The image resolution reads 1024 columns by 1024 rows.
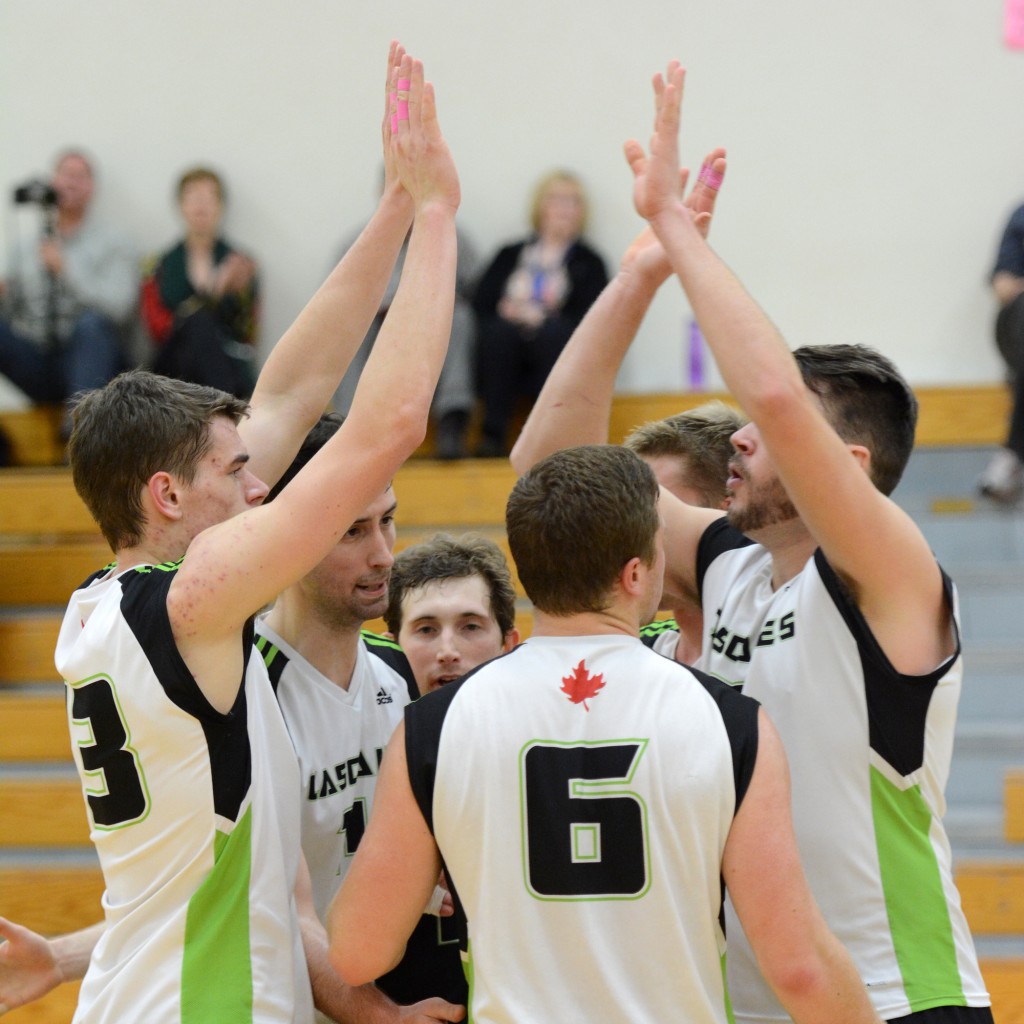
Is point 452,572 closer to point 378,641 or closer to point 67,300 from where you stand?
point 378,641

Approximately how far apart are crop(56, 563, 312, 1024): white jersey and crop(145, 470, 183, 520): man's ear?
0.12m

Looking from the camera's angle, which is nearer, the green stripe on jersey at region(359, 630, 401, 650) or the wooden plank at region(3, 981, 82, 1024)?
the green stripe on jersey at region(359, 630, 401, 650)

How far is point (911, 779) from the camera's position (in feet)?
8.30

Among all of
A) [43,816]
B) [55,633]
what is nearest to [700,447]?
[43,816]

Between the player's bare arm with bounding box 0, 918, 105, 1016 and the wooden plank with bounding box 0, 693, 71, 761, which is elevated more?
the player's bare arm with bounding box 0, 918, 105, 1016

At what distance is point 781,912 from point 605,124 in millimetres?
7510

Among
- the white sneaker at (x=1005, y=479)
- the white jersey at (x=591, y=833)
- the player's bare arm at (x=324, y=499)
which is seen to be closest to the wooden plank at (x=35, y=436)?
the white sneaker at (x=1005, y=479)

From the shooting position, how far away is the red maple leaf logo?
89.0 inches

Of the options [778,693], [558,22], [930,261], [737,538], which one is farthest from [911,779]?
[558,22]

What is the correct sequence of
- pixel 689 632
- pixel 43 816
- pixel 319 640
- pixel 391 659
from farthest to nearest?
pixel 43 816 → pixel 689 632 → pixel 391 659 → pixel 319 640

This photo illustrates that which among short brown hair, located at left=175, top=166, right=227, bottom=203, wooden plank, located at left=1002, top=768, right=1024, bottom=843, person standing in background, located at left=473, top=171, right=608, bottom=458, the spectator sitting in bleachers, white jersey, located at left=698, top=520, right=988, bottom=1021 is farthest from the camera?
short brown hair, located at left=175, top=166, right=227, bottom=203

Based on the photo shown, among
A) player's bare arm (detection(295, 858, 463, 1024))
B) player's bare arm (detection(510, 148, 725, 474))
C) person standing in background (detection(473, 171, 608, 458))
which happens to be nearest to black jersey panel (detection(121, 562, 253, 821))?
player's bare arm (detection(295, 858, 463, 1024))

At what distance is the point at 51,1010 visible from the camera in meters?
5.45

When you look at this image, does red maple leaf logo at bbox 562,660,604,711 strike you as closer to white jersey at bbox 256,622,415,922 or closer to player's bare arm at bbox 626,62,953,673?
player's bare arm at bbox 626,62,953,673
